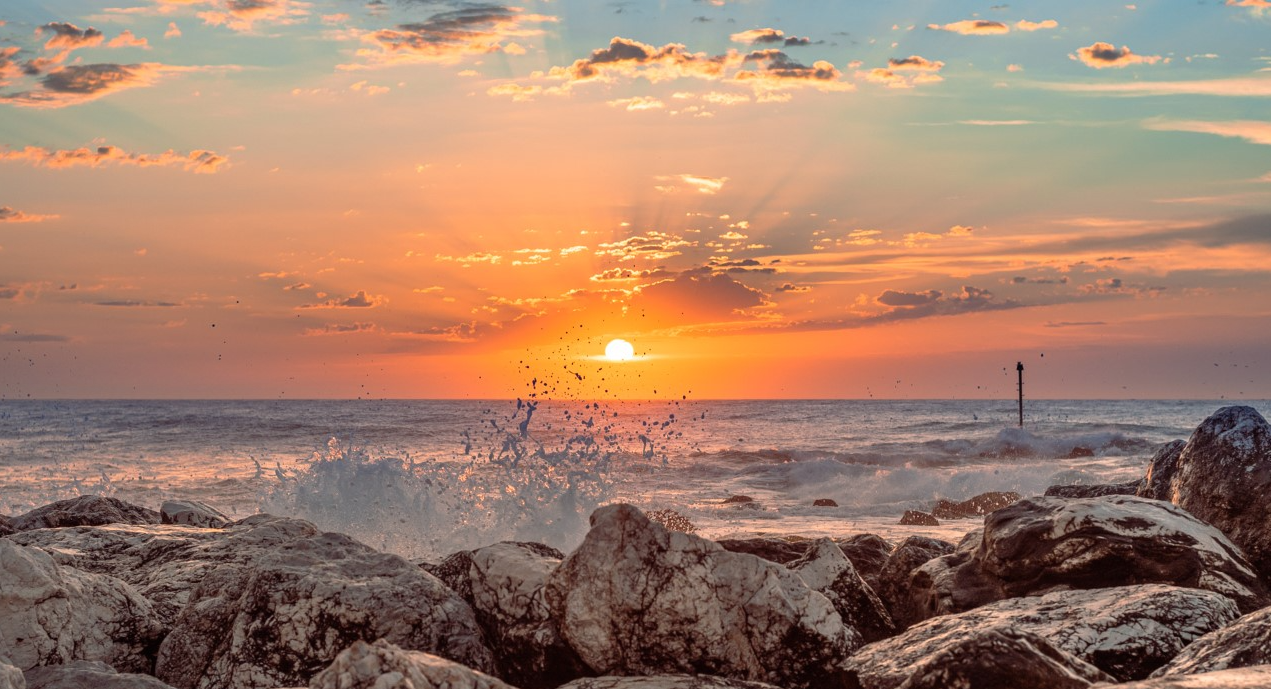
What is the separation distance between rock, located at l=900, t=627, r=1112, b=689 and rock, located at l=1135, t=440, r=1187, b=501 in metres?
5.66

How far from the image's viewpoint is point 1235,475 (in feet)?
A: 25.3

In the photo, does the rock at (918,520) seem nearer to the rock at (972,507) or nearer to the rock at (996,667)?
the rock at (972,507)

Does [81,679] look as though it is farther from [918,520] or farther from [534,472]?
[918,520]

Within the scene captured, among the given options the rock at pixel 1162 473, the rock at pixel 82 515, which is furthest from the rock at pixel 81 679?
the rock at pixel 1162 473

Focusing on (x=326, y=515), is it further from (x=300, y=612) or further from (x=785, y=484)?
(x=785, y=484)

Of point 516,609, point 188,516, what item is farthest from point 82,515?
point 516,609

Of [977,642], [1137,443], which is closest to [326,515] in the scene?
[977,642]

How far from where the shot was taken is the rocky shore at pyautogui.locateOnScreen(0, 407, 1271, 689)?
4.54 metres

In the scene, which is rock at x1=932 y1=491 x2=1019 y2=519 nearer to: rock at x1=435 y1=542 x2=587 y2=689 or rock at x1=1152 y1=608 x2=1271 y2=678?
rock at x1=435 y1=542 x2=587 y2=689

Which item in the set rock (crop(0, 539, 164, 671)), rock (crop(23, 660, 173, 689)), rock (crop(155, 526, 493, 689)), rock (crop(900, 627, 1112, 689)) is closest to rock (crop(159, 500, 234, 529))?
rock (crop(0, 539, 164, 671))

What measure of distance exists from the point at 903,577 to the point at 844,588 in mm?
1401

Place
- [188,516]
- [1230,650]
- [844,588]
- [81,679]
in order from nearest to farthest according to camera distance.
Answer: [1230,650] → [81,679] → [844,588] → [188,516]

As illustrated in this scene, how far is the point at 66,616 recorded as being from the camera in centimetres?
546

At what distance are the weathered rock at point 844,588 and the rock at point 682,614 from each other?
0.97 meters
